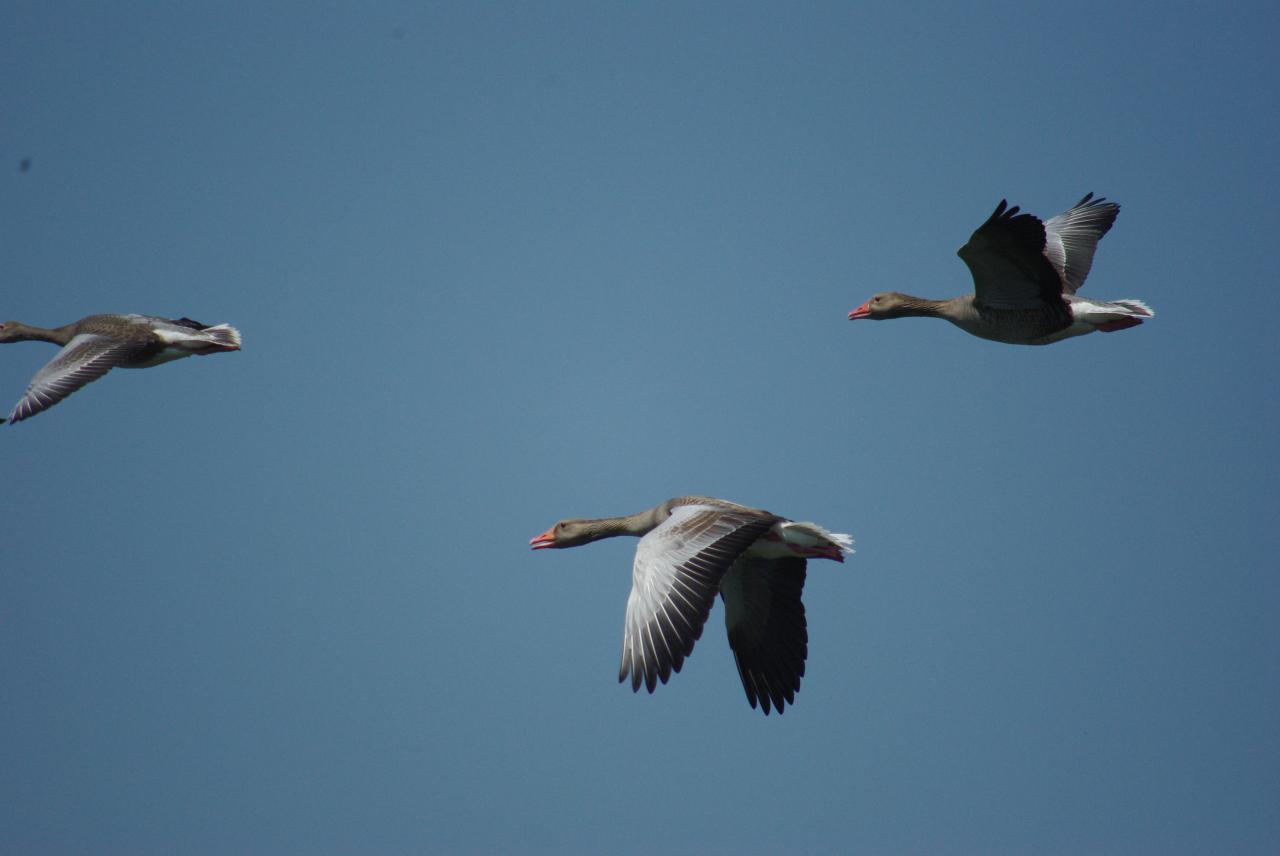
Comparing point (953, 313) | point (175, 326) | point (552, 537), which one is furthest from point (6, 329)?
point (953, 313)

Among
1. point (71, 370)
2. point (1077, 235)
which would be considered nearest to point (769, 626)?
point (1077, 235)

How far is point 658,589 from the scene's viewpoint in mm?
11047

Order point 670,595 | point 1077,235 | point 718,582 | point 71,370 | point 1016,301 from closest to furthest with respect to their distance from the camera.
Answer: point 718,582 < point 670,595 < point 1016,301 < point 71,370 < point 1077,235

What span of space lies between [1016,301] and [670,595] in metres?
6.73

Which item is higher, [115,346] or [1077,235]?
[1077,235]

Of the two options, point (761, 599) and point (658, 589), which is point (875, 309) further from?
point (658, 589)

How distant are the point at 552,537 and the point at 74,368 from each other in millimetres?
6472

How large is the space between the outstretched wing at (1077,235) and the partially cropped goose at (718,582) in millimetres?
6361

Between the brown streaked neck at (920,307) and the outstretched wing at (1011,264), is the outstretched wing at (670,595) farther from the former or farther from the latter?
the brown streaked neck at (920,307)

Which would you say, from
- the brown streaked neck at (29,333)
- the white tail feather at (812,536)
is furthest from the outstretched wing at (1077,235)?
the brown streaked neck at (29,333)

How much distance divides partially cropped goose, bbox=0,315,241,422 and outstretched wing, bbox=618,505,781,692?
820cm

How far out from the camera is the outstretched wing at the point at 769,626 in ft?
44.2

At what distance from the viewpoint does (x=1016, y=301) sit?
15.2 metres

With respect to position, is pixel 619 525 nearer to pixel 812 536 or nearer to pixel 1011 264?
pixel 812 536
